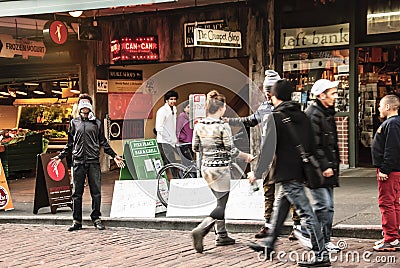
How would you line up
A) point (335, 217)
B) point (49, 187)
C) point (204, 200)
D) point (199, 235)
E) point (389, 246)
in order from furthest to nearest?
point (49, 187)
point (204, 200)
point (335, 217)
point (199, 235)
point (389, 246)

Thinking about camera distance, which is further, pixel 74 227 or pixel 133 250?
pixel 74 227

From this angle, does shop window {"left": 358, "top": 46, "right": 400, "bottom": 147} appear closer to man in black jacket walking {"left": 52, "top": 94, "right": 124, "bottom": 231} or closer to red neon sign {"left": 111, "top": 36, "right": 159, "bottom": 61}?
red neon sign {"left": 111, "top": 36, "right": 159, "bottom": 61}

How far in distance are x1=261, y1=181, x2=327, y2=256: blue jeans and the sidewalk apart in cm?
153

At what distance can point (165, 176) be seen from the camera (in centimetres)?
1048

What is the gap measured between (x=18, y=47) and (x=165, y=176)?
6.65 metres

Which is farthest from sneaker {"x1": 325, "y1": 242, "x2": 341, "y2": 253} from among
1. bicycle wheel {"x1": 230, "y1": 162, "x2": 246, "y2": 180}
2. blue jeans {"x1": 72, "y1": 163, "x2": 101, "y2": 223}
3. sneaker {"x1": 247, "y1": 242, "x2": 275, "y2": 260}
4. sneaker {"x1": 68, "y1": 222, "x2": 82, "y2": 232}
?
sneaker {"x1": 68, "y1": 222, "x2": 82, "y2": 232}

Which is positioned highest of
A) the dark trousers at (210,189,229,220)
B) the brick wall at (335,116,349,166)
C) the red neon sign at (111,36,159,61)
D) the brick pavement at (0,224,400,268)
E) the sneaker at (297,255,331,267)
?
the red neon sign at (111,36,159,61)

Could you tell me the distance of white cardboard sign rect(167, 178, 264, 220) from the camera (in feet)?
29.8

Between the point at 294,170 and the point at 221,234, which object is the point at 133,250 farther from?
the point at 294,170

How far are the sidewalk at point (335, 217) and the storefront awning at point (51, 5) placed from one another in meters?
3.50

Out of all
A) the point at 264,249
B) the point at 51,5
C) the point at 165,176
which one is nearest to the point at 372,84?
the point at 165,176

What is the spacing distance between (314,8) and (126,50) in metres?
4.25

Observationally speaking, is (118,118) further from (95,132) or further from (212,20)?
(95,132)

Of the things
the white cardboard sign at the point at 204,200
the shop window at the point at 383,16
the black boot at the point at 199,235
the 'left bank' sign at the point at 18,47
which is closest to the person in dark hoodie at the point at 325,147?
the black boot at the point at 199,235
